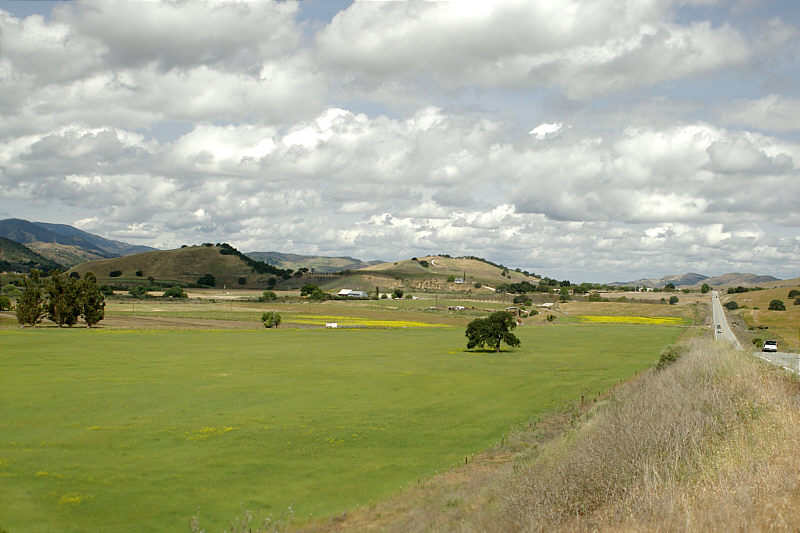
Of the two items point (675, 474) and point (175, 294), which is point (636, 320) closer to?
point (675, 474)

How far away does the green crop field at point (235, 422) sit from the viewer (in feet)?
66.4

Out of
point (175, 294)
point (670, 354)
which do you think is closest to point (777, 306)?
point (670, 354)

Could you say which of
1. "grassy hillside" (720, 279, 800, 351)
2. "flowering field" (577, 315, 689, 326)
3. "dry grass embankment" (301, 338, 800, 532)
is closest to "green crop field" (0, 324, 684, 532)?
"dry grass embankment" (301, 338, 800, 532)

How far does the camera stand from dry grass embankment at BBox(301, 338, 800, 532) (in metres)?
10.7

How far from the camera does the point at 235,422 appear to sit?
3116 cm

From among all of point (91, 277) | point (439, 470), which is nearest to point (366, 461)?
point (439, 470)

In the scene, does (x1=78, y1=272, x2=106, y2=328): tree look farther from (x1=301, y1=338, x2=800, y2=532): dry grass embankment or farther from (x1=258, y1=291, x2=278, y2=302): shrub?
(x1=301, y1=338, x2=800, y2=532): dry grass embankment

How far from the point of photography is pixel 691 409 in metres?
17.8

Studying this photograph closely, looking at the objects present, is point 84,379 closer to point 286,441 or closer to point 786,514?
point 286,441

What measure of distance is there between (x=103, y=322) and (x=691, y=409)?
101293 millimetres

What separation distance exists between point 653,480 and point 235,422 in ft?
78.1

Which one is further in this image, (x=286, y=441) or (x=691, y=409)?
(x=286, y=441)

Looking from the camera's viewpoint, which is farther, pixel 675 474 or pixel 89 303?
pixel 89 303

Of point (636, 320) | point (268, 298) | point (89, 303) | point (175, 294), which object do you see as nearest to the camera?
point (89, 303)
